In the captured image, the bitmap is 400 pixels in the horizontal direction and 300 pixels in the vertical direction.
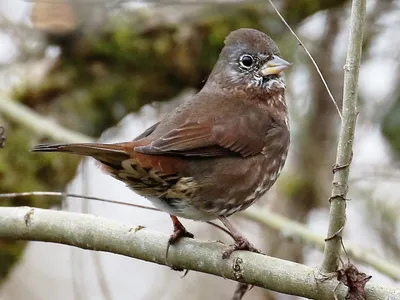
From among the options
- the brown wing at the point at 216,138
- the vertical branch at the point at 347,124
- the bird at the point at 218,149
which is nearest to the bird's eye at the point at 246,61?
the bird at the point at 218,149

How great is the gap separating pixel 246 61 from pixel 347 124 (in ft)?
5.80

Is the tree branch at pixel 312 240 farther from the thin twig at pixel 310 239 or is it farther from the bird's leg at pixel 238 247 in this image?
the bird's leg at pixel 238 247

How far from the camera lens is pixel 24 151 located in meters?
5.39

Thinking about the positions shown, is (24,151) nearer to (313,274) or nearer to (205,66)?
(205,66)

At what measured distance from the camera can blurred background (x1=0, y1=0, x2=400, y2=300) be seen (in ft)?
17.9

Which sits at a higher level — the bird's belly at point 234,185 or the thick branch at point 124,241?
the bird's belly at point 234,185

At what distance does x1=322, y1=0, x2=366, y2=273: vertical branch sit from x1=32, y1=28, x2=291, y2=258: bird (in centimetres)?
66

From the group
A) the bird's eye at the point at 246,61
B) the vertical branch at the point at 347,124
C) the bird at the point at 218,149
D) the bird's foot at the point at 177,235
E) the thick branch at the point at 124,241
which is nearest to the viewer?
the vertical branch at the point at 347,124

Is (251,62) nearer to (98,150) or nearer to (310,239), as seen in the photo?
(310,239)

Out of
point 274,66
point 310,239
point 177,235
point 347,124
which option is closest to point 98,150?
point 177,235

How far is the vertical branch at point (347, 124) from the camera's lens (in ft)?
8.88

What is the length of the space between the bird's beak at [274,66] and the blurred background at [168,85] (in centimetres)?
113

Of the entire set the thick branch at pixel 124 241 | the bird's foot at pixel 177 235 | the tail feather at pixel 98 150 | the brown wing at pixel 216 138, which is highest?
the brown wing at pixel 216 138

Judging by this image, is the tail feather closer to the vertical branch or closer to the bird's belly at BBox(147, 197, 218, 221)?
the bird's belly at BBox(147, 197, 218, 221)
